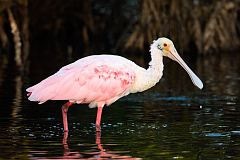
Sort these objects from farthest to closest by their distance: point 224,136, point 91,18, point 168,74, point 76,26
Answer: point 76,26 < point 91,18 < point 168,74 < point 224,136

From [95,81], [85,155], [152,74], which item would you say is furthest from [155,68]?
[85,155]

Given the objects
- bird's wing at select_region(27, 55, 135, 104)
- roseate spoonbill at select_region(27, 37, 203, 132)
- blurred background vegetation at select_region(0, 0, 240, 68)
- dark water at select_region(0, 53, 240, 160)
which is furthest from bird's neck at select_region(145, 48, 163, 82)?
blurred background vegetation at select_region(0, 0, 240, 68)

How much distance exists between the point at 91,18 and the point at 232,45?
6323mm

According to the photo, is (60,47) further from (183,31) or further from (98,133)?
(98,133)

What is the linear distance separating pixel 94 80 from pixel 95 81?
19 mm

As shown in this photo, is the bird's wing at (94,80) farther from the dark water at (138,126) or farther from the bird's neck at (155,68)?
the dark water at (138,126)

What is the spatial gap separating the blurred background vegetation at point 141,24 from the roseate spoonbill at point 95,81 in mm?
12998

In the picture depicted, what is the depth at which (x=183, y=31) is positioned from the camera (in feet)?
95.5

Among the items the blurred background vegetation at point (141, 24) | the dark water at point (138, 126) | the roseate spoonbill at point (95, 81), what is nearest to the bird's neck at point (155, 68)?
the roseate spoonbill at point (95, 81)

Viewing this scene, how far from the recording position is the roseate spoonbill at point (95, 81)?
11.9 meters

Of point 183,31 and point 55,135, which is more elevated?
point 183,31

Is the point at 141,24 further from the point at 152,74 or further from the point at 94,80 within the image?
the point at 94,80

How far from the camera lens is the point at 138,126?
39.7 feet

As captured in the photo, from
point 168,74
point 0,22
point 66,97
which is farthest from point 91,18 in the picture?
point 66,97
